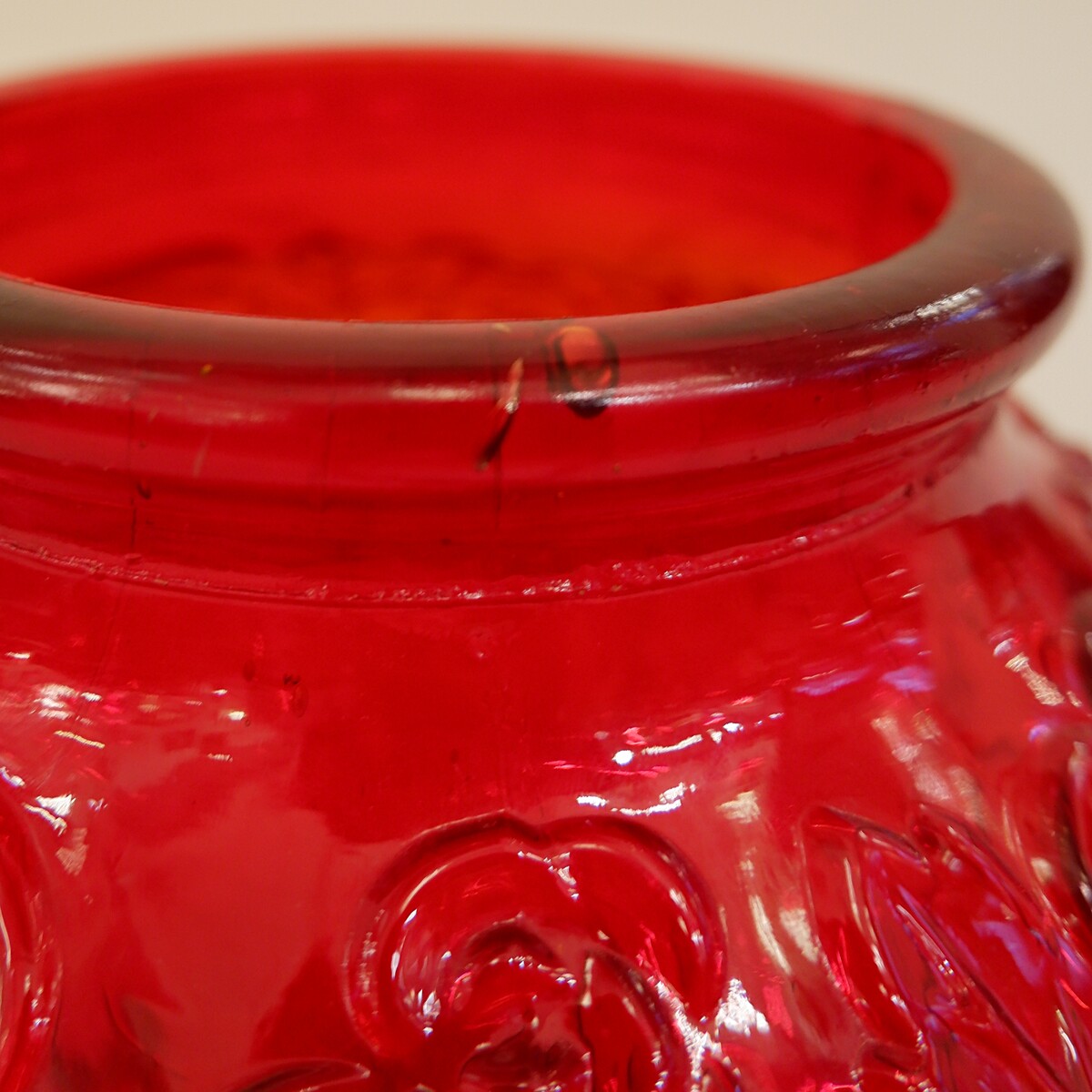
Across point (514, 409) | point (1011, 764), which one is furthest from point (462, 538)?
point (1011, 764)

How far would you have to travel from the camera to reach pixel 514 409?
314 millimetres

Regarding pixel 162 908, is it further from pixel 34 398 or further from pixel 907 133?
pixel 907 133

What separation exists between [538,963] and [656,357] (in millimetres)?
149

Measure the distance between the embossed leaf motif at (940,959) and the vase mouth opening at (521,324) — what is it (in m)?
0.09

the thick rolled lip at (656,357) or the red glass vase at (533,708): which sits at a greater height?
the thick rolled lip at (656,357)

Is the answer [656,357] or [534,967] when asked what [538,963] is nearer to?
[534,967]

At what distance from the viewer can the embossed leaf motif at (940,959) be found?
1.12ft

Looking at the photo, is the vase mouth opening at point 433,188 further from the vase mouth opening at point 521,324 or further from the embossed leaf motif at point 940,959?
the embossed leaf motif at point 940,959

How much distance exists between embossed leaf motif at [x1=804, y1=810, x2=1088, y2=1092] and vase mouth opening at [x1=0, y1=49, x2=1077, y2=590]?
0.09m

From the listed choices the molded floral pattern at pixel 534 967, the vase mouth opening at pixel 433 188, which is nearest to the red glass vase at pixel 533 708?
the molded floral pattern at pixel 534 967

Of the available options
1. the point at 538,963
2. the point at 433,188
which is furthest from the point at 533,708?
the point at 433,188

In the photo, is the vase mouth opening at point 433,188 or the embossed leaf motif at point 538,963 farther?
the vase mouth opening at point 433,188

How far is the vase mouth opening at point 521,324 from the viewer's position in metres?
→ 0.32

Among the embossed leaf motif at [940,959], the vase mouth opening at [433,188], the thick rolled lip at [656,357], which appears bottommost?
the vase mouth opening at [433,188]
